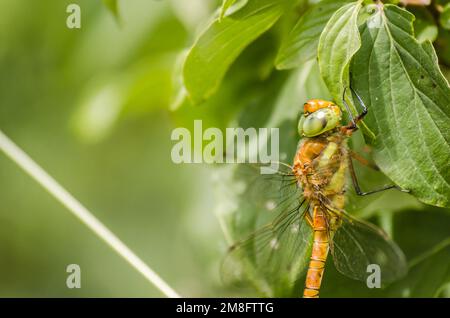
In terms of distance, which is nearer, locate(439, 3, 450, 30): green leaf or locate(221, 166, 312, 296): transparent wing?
locate(439, 3, 450, 30): green leaf

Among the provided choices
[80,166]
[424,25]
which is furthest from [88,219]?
[80,166]

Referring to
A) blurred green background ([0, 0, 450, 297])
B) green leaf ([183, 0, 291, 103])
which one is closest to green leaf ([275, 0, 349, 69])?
green leaf ([183, 0, 291, 103])

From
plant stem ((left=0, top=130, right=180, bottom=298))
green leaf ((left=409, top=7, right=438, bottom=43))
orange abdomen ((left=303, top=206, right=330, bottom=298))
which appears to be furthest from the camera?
plant stem ((left=0, top=130, right=180, bottom=298))

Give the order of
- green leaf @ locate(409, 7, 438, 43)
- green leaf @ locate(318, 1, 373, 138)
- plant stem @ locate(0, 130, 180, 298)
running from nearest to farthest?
1. green leaf @ locate(318, 1, 373, 138)
2. green leaf @ locate(409, 7, 438, 43)
3. plant stem @ locate(0, 130, 180, 298)

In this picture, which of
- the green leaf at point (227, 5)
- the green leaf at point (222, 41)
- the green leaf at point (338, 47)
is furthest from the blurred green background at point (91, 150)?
the green leaf at point (338, 47)

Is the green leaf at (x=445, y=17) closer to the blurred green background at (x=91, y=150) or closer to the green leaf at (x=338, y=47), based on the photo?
the green leaf at (x=338, y=47)

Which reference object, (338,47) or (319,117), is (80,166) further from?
(338,47)

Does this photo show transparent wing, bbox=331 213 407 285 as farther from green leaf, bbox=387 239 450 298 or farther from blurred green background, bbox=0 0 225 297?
blurred green background, bbox=0 0 225 297
